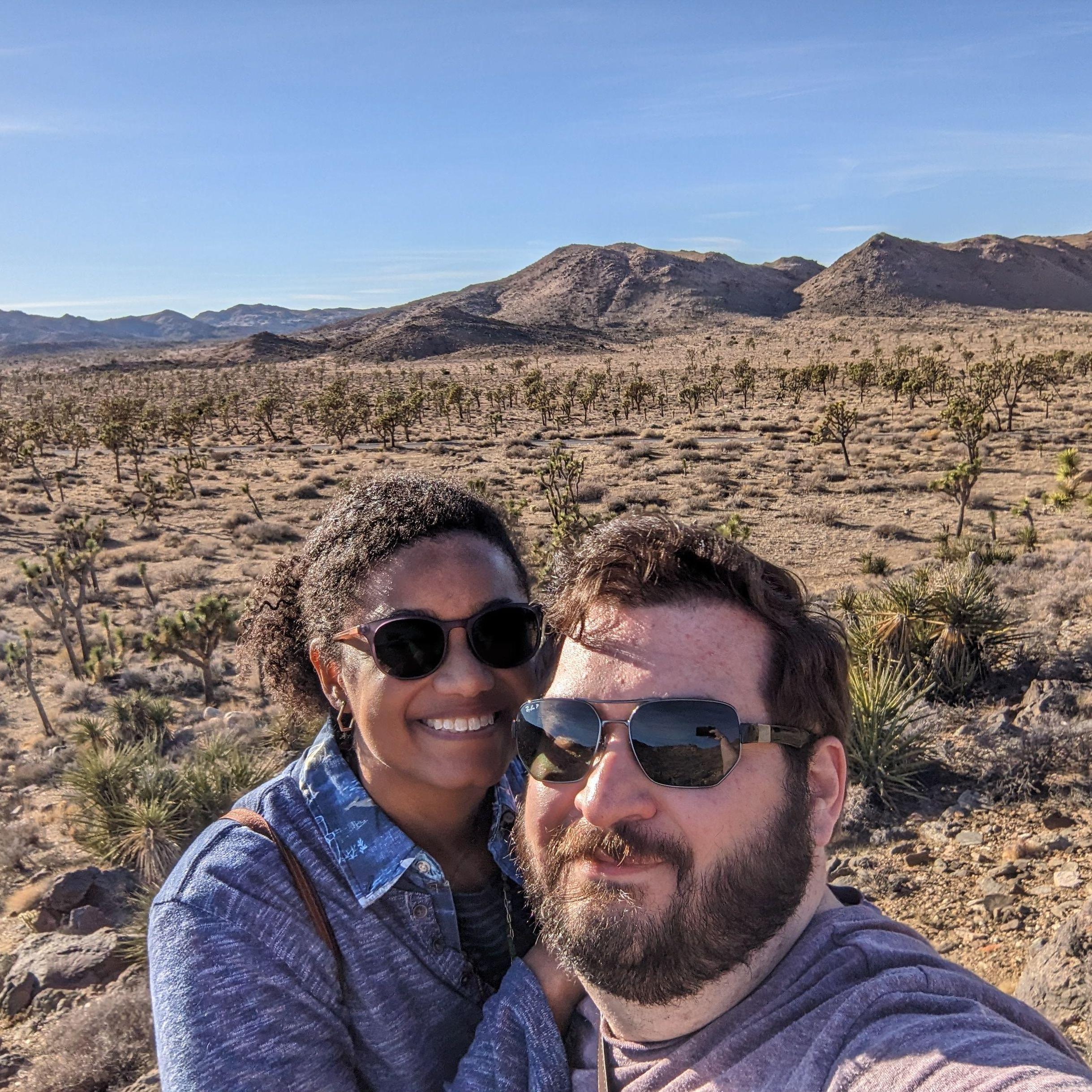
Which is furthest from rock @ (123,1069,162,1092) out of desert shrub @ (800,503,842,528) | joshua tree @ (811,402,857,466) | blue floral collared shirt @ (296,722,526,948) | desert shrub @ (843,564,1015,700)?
joshua tree @ (811,402,857,466)

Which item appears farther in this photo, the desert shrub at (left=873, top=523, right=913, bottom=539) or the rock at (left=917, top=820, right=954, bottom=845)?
the desert shrub at (left=873, top=523, right=913, bottom=539)

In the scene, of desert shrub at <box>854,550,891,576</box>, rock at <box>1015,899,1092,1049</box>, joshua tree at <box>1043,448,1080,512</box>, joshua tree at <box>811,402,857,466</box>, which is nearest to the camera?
rock at <box>1015,899,1092,1049</box>

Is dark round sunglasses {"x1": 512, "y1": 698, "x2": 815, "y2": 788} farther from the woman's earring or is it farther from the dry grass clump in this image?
the dry grass clump

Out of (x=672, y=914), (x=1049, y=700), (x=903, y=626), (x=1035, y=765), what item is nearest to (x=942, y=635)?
(x=903, y=626)

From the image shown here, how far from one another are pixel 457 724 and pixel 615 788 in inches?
21.2

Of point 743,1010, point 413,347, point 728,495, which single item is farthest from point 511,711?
point 413,347

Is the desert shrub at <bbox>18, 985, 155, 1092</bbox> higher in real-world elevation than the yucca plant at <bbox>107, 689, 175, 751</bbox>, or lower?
higher

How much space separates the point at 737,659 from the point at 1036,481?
24.1 metres

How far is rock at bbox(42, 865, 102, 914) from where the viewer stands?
21.5ft

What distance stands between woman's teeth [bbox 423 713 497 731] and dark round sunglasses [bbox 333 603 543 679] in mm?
117

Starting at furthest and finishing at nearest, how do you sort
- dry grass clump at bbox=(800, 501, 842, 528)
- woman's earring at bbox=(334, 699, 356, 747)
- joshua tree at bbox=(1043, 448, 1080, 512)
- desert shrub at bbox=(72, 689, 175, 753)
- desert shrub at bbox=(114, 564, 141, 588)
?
1. dry grass clump at bbox=(800, 501, 842, 528)
2. desert shrub at bbox=(114, 564, 141, 588)
3. joshua tree at bbox=(1043, 448, 1080, 512)
4. desert shrub at bbox=(72, 689, 175, 753)
5. woman's earring at bbox=(334, 699, 356, 747)

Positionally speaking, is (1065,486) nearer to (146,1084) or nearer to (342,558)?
(146,1084)

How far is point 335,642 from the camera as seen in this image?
2.20m

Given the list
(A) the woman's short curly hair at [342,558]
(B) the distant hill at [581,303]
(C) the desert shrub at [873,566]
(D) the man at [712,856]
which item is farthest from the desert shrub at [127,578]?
(B) the distant hill at [581,303]
